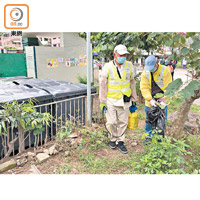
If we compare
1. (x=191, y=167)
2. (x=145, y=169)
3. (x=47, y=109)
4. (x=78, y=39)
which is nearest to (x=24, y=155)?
(x=47, y=109)

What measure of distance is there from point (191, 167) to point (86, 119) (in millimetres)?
2258

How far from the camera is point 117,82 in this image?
288cm

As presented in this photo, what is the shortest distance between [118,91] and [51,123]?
1356mm

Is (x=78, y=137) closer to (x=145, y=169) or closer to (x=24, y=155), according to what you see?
(x=24, y=155)

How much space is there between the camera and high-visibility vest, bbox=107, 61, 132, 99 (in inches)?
112

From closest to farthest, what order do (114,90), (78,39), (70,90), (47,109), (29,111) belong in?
1. (29,111)
2. (114,90)
3. (47,109)
4. (70,90)
5. (78,39)

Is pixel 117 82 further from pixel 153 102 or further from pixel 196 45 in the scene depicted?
pixel 196 45

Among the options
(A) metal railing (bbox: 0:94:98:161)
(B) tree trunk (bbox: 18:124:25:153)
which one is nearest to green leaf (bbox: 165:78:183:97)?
(A) metal railing (bbox: 0:94:98:161)

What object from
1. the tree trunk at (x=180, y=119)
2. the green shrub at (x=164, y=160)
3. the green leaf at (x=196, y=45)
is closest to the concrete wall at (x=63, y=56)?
the tree trunk at (x=180, y=119)

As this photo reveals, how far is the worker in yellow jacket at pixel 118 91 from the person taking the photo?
9.36ft

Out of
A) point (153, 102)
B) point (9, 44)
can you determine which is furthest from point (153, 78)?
point (9, 44)

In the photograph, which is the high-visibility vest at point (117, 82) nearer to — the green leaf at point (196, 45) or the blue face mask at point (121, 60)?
the blue face mask at point (121, 60)

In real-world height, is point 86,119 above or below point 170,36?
below

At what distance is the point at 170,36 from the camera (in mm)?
2344
